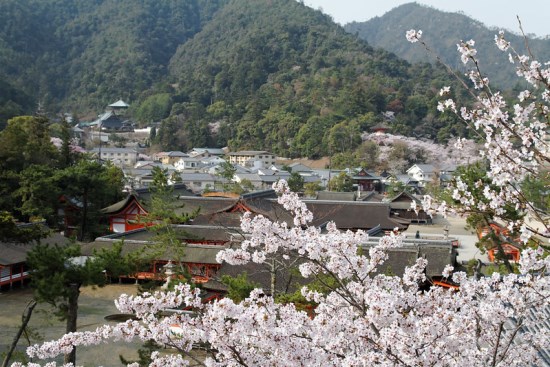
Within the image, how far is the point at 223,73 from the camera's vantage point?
80.2 meters

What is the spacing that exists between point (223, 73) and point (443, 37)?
105 meters

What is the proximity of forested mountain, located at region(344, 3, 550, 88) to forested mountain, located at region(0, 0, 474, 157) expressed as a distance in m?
50.3

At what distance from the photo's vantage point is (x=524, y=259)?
132 inches

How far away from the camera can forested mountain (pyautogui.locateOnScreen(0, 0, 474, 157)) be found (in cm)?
6219

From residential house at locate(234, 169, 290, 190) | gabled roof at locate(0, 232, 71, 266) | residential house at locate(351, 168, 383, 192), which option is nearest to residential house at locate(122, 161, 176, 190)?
residential house at locate(234, 169, 290, 190)

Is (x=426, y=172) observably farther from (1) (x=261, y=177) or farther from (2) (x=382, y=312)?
(2) (x=382, y=312)

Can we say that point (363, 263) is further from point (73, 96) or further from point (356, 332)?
point (73, 96)

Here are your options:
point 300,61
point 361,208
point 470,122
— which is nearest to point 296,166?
point 361,208

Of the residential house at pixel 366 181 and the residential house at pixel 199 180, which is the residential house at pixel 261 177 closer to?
the residential house at pixel 199 180

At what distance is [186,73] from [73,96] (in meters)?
18.0

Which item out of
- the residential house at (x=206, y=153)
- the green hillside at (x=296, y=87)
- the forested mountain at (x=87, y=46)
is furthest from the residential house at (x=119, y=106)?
the residential house at (x=206, y=153)

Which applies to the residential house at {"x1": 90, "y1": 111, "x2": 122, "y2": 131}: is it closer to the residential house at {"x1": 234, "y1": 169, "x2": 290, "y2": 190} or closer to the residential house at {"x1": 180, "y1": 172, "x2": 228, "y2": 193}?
the residential house at {"x1": 180, "y1": 172, "x2": 228, "y2": 193}

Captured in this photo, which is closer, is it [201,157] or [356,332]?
[356,332]

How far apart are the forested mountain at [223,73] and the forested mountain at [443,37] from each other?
165 feet
